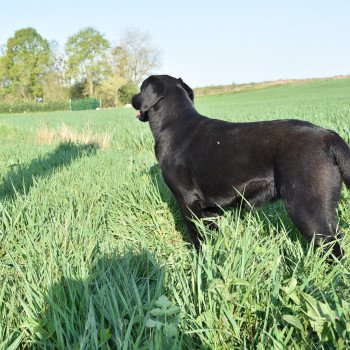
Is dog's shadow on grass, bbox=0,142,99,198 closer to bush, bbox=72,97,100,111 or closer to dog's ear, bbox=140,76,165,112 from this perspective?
dog's ear, bbox=140,76,165,112

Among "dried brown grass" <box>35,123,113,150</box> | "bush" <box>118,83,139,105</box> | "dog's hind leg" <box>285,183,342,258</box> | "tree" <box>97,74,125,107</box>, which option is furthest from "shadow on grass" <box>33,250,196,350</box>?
"bush" <box>118,83,139,105</box>

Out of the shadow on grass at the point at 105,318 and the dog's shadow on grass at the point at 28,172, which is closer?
the shadow on grass at the point at 105,318

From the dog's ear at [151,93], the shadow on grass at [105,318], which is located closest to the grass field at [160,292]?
the shadow on grass at [105,318]

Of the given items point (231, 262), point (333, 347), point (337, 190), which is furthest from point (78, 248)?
point (337, 190)

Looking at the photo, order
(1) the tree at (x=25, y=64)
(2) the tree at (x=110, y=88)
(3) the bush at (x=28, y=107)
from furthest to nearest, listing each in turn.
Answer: (1) the tree at (x=25, y=64) < (2) the tree at (x=110, y=88) < (3) the bush at (x=28, y=107)

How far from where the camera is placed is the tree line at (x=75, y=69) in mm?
59625

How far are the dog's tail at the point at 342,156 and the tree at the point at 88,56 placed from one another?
62179 mm

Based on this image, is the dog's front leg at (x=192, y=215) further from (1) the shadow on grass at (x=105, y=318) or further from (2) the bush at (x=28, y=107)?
(2) the bush at (x=28, y=107)

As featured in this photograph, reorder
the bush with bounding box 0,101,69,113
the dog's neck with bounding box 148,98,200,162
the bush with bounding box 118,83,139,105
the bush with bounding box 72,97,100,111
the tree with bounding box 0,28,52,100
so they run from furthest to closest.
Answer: the tree with bounding box 0,28,52,100
the bush with bounding box 118,83,139,105
the bush with bounding box 72,97,100,111
the bush with bounding box 0,101,69,113
the dog's neck with bounding box 148,98,200,162

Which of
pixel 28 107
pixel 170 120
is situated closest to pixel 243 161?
pixel 170 120

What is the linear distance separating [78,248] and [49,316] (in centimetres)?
49

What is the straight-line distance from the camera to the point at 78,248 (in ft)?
6.95

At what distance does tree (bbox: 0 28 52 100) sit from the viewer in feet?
196

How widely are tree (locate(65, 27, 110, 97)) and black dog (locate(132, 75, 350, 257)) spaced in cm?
6091
